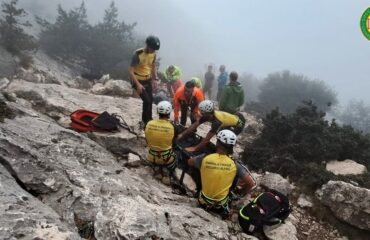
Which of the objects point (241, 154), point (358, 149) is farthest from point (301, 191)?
point (358, 149)

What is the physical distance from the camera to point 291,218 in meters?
7.12

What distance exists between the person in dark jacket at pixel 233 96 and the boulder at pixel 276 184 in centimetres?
230

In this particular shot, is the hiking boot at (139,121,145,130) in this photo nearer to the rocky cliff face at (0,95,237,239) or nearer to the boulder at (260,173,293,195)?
the rocky cliff face at (0,95,237,239)

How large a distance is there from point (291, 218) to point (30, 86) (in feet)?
25.7

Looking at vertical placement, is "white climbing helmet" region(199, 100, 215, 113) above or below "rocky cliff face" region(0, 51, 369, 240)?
above

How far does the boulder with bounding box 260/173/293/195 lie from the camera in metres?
7.87

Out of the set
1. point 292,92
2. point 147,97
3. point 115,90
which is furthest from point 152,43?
point 292,92

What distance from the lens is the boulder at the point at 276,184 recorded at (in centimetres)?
787

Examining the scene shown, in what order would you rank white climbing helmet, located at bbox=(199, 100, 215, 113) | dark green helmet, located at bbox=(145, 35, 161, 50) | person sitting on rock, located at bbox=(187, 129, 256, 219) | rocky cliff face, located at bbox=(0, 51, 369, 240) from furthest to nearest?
1. dark green helmet, located at bbox=(145, 35, 161, 50)
2. white climbing helmet, located at bbox=(199, 100, 215, 113)
3. person sitting on rock, located at bbox=(187, 129, 256, 219)
4. rocky cliff face, located at bbox=(0, 51, 369, 240)

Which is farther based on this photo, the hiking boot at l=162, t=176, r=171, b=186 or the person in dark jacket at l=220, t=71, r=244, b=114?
the person in dark jacket at l=220, t=71, r=244, b=114

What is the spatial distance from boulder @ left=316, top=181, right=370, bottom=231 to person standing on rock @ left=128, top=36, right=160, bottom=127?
446 centimetres

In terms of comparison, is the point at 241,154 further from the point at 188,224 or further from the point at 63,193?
the point at 63,193

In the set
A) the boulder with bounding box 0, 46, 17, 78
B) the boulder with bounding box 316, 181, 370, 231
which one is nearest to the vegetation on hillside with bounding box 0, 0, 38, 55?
the boulder with bounding box 0, 46, 17, 78

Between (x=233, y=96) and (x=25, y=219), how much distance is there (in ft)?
22.1
